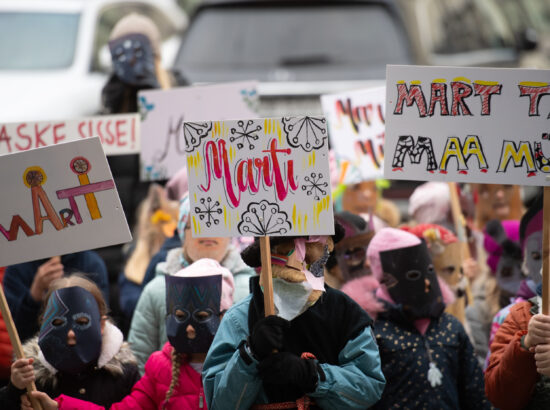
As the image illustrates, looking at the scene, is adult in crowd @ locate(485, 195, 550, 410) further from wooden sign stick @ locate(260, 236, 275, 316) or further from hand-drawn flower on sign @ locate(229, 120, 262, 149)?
hand-drawn flower on sign @ locate(229, 120, 262, 149)

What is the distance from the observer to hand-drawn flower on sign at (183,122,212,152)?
14.6 ft

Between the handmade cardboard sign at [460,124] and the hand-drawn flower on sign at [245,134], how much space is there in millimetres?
636

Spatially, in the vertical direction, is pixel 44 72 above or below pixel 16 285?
above

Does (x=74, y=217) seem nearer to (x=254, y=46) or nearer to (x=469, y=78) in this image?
(x=469, y=78)

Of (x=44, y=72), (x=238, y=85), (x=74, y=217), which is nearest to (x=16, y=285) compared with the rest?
(x=74, y=217)

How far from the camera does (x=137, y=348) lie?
5371 mm

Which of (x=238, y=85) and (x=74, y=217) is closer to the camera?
(x=74, y=217)

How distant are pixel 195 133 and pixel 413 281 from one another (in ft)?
4.27

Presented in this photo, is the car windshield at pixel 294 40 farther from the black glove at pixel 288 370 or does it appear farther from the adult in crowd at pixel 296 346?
the black glove at pixel 288 370

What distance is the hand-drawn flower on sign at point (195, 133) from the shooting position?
14.6 ft

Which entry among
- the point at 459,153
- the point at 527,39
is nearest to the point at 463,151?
the point at 459,153

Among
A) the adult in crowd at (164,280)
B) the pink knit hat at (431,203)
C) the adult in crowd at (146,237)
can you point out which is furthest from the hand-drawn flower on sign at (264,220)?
the pink knit hat at (431,203)

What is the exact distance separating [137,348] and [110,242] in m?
0.89

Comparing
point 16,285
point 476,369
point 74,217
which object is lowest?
point 476,369
